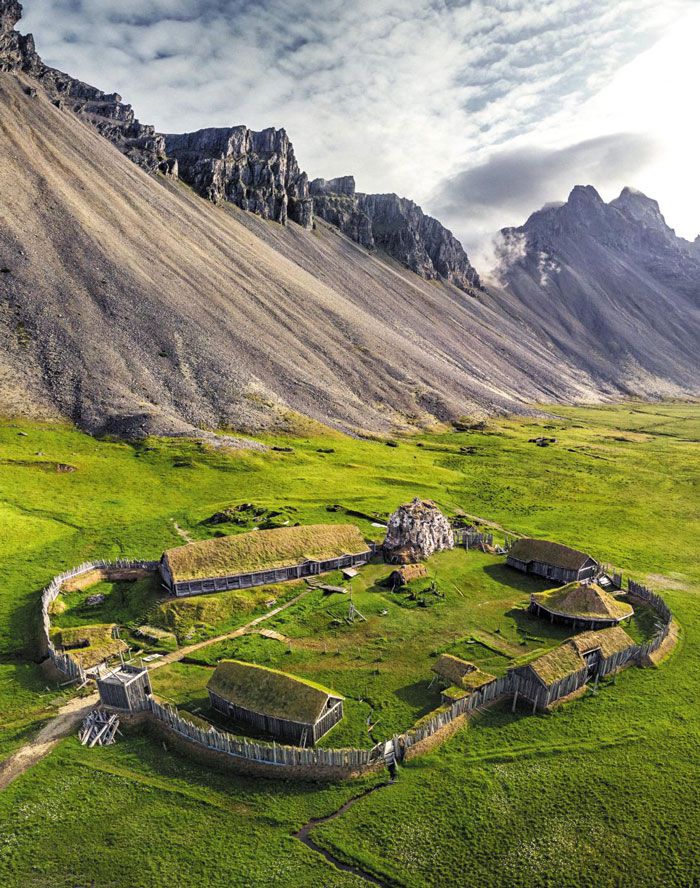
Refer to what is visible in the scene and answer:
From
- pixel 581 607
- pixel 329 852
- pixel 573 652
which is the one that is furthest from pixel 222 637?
pixel 581 607

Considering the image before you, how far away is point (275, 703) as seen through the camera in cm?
3119

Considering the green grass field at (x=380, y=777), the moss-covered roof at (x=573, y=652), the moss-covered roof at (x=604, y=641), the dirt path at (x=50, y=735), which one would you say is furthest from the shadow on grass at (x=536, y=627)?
the dirt path at (x=50, y=735)

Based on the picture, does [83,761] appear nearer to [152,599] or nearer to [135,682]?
[135,682]

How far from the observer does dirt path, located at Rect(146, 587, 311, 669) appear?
38.5 m

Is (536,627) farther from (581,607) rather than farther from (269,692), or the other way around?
(269,692)

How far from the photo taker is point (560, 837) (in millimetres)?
25156

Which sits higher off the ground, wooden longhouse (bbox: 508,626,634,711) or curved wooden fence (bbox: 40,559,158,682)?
wooden longhouse (bbox: 508,626,634,711)

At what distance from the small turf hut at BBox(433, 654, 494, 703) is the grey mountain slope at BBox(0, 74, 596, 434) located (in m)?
68.9

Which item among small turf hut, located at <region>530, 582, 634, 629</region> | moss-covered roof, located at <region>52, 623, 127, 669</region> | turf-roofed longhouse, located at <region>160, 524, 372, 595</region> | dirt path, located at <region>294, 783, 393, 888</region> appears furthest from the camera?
turf-roofed longhouse, located at <region>160, 524, 372, 595</region>

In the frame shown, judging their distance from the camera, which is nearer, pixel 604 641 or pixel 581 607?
pixel 604 641

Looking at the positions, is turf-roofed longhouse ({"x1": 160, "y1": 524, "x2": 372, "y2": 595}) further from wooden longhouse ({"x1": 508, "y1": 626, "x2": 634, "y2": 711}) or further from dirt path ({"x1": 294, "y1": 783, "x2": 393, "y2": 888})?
dirt path ({"x1": 294, "y1": 783, "x2": 393, "y2": 888})

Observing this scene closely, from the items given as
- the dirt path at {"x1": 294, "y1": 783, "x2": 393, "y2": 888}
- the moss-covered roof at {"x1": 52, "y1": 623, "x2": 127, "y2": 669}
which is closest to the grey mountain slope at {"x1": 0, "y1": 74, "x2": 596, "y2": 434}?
the moss-covered roof at {"x1": 52, "y1": 623, "x2": 127, "y2": 669}

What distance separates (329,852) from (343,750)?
476 centimetres

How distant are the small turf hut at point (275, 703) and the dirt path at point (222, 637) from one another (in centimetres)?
682
